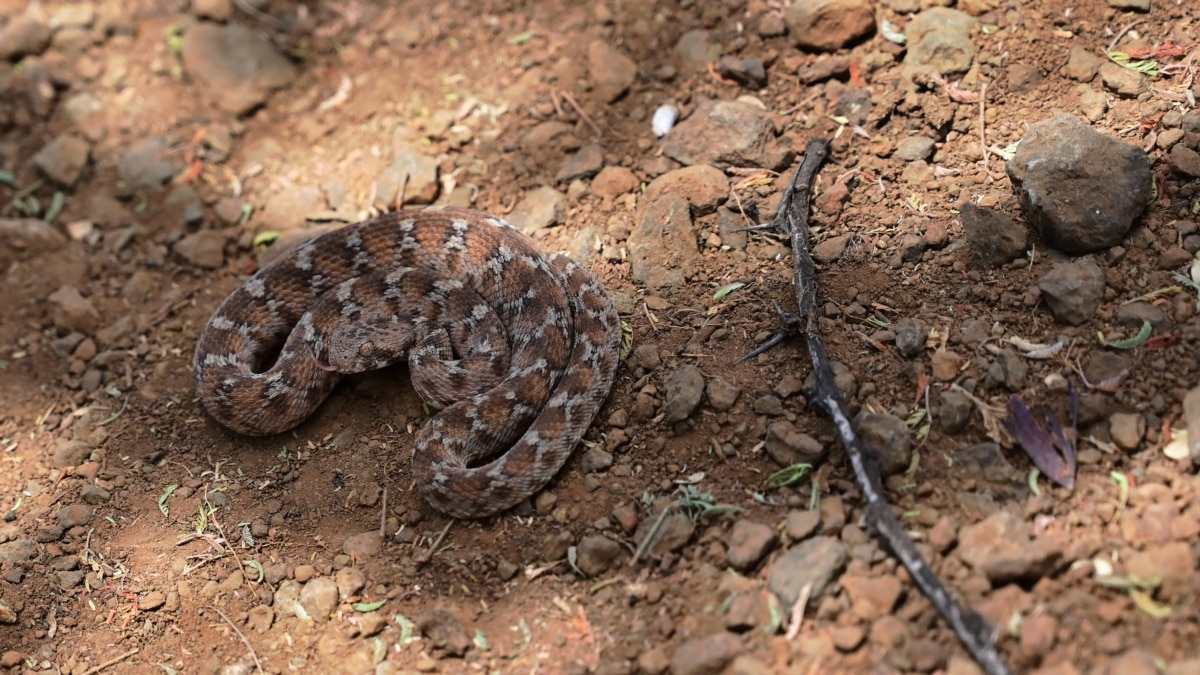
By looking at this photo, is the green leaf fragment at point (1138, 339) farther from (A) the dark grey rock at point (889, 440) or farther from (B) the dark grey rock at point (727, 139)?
(B) the dark grey rock at point (727, 139)

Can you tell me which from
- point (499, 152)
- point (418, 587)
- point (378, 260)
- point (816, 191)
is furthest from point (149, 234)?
Answer: point (816, 191)

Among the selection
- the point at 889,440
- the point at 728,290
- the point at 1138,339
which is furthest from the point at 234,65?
the point at 1138,339

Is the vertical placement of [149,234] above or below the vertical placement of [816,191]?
above

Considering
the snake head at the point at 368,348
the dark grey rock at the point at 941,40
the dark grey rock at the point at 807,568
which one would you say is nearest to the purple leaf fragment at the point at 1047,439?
the dark grey rock at the point at 807,568

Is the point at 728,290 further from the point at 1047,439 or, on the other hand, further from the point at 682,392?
the point at 1047,439

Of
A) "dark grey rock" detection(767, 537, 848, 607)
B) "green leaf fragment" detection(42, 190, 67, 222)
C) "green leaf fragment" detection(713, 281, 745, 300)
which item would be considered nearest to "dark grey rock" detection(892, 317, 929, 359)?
"green leaf fragment" detection(713, 281, 745, 300)

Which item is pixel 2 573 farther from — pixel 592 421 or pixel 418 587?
pixel 592 421

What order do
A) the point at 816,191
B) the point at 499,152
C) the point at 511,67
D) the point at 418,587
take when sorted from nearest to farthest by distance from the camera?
the point at 418,587, the point at 816,191, the point at 499,152, the point at 511,67
